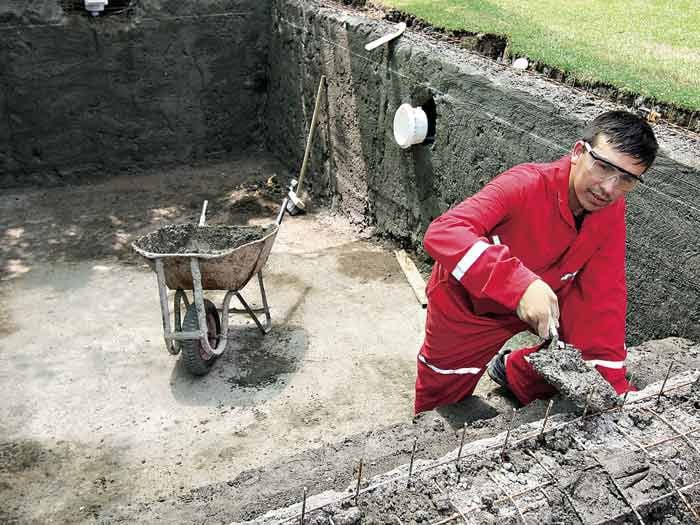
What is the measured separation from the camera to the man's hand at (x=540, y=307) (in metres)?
2.35

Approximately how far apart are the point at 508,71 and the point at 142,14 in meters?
4.44

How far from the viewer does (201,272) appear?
4.37 m

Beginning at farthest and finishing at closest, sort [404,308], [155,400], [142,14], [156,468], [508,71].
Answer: [142,14], [404,308], [508,71], [155,400], [156,468]

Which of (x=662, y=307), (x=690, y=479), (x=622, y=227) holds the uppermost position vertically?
(x=622, y=227)

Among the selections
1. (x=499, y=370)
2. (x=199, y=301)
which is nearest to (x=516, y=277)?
(x=499, y=370)

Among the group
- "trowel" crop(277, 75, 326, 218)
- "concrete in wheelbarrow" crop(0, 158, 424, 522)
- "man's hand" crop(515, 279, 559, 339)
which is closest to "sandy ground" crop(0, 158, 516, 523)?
"concrete in wheelbarrow" crop(0, 158, 424, 522)

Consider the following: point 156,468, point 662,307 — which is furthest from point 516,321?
point 156,468

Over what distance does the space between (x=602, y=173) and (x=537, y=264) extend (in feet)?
1.96

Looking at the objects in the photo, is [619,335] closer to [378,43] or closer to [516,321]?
[516,321]

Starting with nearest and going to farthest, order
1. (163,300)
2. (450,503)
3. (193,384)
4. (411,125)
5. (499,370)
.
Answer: (450,503) → (499,370) → (163,300) → (193,384) → (411,125)

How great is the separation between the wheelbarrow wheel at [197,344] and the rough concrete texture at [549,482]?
2.52m

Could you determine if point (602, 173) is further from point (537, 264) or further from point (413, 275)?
point (413, 275)

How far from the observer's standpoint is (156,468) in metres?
3.68

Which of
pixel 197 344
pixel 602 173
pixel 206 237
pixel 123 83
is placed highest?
pixel 602 173
